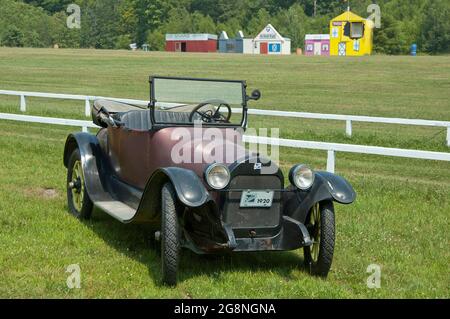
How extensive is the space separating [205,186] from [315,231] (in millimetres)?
1102

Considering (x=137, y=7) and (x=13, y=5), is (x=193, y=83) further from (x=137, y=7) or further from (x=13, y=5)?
(x=137, y=7)

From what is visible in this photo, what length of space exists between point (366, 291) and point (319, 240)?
2.24ft

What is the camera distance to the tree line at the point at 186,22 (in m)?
96.8

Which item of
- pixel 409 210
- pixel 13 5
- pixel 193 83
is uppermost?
pixel 13 5

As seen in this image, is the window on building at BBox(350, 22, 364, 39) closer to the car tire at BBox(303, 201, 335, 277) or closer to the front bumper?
the car tire at BBox(303, 201, 335, 277)

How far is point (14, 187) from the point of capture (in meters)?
9.03

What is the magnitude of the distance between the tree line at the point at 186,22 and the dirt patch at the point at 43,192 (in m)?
83.9

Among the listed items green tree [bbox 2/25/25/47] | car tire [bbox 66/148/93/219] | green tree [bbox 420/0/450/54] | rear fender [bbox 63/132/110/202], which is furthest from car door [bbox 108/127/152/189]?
green tree [bbox 420/0/450/54]

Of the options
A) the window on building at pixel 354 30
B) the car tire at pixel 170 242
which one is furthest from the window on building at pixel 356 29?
the car tire at pixel 170 242

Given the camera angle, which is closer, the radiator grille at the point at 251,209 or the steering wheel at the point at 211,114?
the radiator grille at the point at 251,209

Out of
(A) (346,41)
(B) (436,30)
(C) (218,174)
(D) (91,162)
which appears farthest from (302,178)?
(B) (436,30)

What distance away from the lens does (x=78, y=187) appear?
7746 millimetres

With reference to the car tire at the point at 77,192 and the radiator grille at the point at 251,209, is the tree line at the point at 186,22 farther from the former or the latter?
the radiator grille at the point at 251,209

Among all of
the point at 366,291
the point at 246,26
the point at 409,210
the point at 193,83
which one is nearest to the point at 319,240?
the point at 366,291
